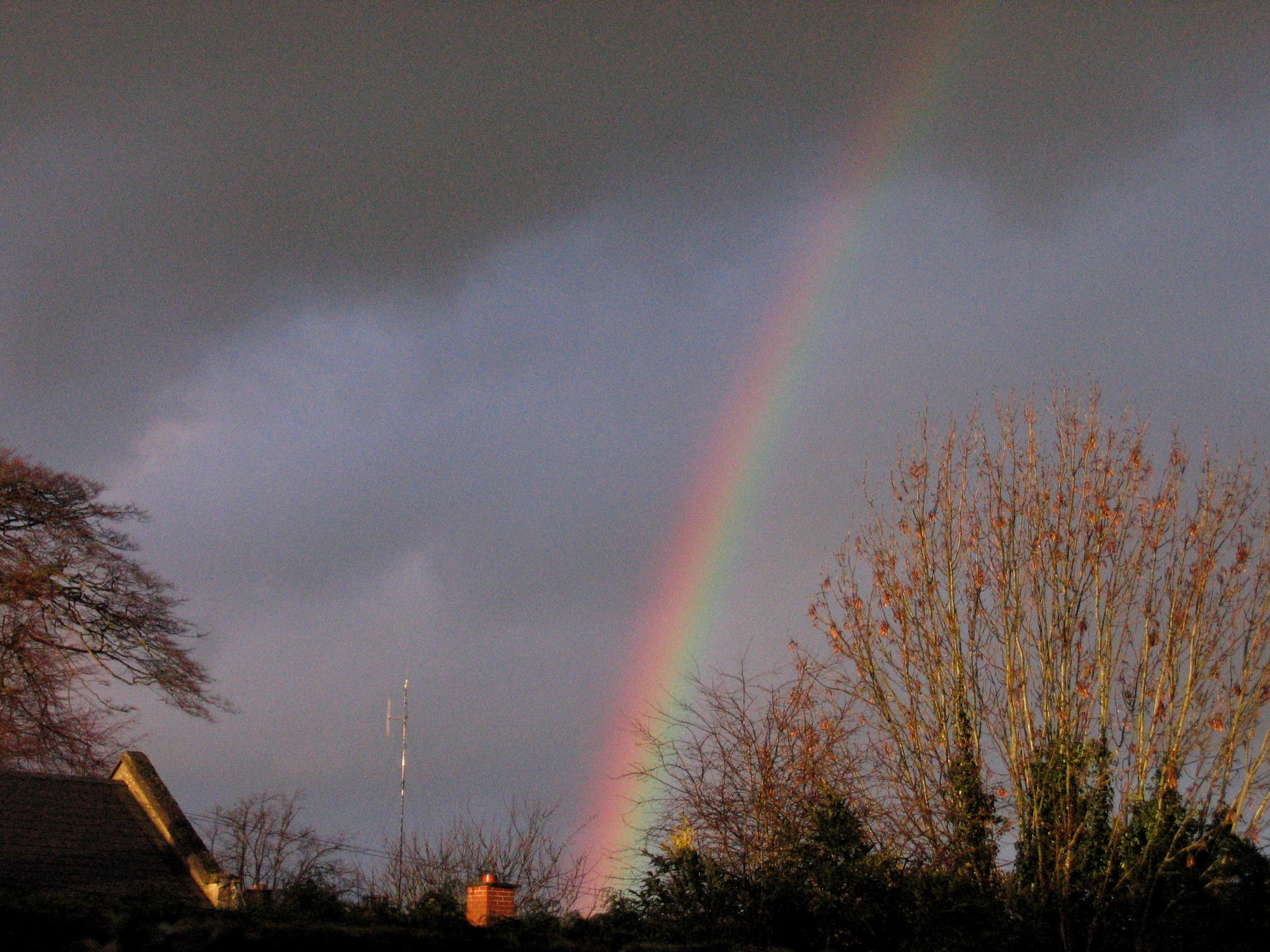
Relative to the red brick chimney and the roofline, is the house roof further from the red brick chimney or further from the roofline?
the red brick chimney

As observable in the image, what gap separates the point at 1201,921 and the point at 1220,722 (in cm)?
250

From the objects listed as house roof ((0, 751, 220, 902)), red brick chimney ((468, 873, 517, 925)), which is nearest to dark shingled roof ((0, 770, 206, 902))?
house roof ((0, 751, 220, 902))

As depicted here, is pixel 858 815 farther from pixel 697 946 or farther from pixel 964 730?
pixel 697 946

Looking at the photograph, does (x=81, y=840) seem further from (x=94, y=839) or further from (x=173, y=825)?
(x=173, y=825)

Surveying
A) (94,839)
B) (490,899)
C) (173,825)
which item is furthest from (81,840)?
(490,899)

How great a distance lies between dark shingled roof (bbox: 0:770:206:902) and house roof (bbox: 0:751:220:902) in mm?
15

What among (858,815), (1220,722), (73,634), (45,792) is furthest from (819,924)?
(73,634)

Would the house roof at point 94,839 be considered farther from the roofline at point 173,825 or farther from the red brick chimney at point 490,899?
the red brick chimney at point 490,899

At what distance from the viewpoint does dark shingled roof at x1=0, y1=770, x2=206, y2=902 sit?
19.2 meters

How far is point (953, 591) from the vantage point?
58.2 ft

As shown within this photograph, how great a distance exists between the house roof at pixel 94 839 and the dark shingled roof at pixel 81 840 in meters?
0.02

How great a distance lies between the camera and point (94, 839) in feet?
67.6

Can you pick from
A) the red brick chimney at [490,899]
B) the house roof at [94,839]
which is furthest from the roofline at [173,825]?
the red brick chimney at [490,899]

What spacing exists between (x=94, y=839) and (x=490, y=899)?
25.8 ft
